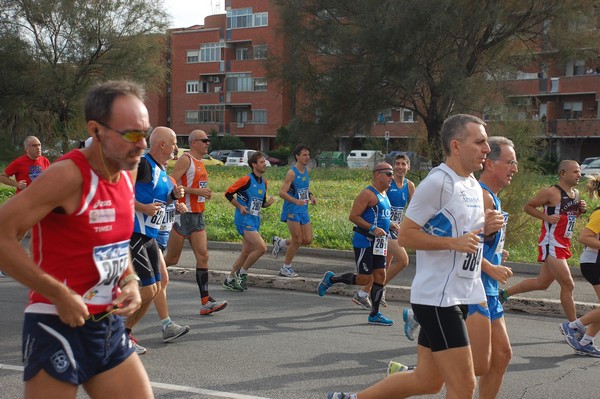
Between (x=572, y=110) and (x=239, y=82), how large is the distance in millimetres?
33831

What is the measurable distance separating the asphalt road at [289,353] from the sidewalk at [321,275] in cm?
32

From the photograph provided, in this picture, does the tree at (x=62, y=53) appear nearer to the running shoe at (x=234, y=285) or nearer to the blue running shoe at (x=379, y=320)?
the running shoe at (x=234, y=285)

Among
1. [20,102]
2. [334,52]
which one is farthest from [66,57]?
[334,52]

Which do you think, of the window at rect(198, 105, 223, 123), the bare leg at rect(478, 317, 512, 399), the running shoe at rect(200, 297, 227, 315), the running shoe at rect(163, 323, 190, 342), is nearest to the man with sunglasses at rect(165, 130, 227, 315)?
the running shoe at rect(200, 297, 227, 315)

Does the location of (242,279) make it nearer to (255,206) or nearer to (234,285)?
(234,285)

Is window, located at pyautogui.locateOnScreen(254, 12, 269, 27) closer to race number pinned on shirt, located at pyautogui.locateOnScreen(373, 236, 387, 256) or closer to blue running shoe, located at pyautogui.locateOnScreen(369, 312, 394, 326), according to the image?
race number pinned on shirt, located at pyautogui.locateOnScreen(373, 236, 387, 256)

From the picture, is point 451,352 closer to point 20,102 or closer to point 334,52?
point 334,52

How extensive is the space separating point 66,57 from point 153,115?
141 feet

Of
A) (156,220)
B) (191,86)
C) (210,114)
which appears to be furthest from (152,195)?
(191,86)

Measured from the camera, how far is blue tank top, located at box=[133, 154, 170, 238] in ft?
23.1

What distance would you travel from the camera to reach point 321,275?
12.2 m

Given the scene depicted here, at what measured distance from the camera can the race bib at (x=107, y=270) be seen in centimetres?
342

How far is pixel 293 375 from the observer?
6504 millimetres

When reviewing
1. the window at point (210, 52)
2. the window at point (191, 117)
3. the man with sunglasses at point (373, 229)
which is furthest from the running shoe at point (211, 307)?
the window at point (191, 117)
